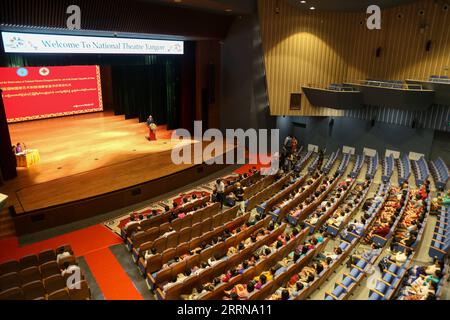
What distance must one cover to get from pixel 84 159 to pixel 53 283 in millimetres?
5297

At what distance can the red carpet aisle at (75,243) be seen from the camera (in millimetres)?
6180

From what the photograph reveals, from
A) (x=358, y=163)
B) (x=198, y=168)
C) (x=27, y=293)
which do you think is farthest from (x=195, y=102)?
(x=27, y=293)

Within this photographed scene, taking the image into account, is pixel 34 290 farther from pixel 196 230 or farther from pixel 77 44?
pixel 77 44

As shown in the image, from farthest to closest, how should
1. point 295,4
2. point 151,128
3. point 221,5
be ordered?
point 151,128, point 295,4, point 221,5

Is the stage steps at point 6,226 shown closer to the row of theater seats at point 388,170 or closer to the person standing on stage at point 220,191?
the person standing on stage at point 220,191

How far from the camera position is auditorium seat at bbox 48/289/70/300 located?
436 centimetres

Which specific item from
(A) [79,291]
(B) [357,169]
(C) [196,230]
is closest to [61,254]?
(A) [79,291]

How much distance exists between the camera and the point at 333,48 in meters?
11.8

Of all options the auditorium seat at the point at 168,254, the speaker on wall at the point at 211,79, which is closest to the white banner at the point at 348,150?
the speaker on wall at the point at 211,79

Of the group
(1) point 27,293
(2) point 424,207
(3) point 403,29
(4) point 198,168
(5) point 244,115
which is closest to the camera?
(1) point 27,293

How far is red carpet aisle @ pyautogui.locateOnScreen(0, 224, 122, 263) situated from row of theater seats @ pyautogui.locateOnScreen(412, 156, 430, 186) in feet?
26.2

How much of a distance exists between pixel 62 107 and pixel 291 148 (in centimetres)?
933

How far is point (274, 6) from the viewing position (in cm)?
1109

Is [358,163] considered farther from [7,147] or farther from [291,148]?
[7,147]
